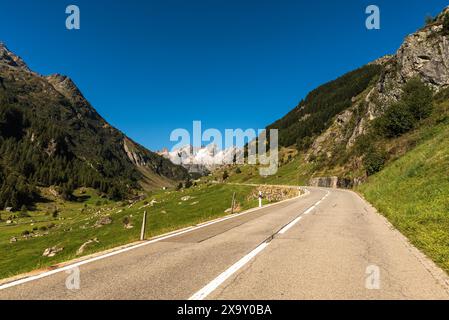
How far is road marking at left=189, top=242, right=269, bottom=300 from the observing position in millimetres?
5483

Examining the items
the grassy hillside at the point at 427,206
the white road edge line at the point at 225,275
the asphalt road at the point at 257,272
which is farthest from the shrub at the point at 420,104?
the white road edge line at the point at 225,275

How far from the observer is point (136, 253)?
895cm

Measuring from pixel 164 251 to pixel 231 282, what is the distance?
Result: 3.58 meters

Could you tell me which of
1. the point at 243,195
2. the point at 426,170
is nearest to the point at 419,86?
the point at 243,195

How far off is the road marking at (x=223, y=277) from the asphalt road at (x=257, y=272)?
0.06 ft

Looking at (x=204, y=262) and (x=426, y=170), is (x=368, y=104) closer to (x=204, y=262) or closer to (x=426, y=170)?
(x=426, y=170)

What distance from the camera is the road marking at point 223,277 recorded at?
18.0 ft

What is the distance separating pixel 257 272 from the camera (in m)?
6.91

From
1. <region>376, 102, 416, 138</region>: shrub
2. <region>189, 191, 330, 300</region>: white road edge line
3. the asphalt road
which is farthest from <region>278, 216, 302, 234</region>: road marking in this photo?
<region>376, 102, 416, 138</region>: shrub

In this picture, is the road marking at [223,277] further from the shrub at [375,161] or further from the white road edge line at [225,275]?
the shrub at [375,161]

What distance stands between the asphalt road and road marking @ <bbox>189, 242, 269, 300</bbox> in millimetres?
18

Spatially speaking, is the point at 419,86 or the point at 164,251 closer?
the point at 164,251

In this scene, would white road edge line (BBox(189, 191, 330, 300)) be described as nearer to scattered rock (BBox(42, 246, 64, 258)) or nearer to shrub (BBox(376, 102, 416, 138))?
scattered rock (BBox(42, 246, 64, 258))

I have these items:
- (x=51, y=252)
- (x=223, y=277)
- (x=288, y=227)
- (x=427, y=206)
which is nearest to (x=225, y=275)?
(x=223, y=277)
